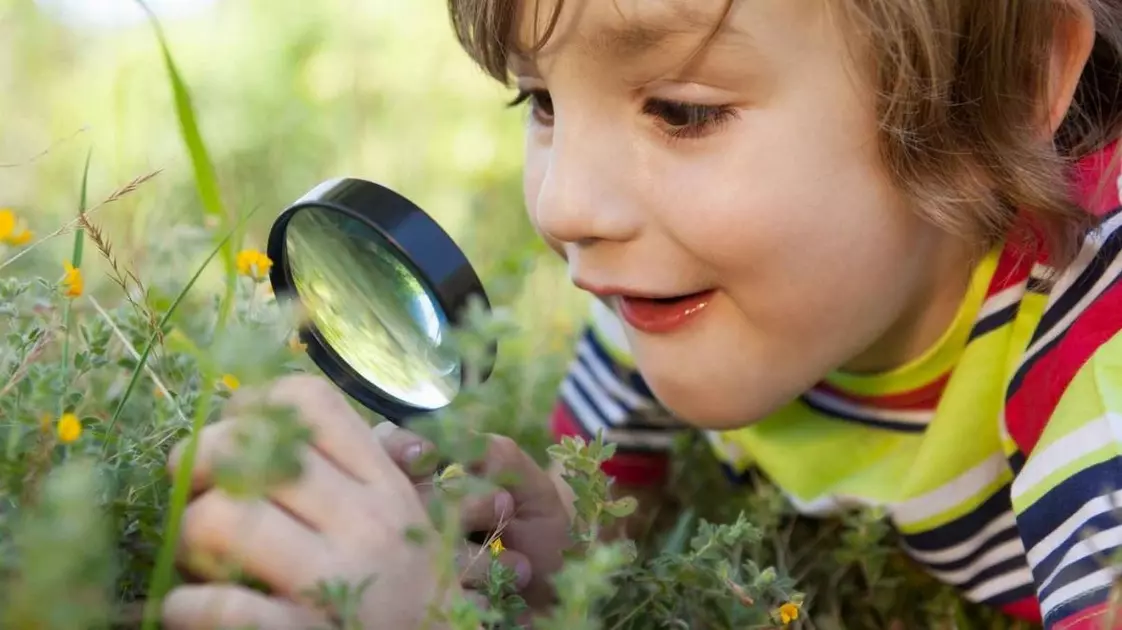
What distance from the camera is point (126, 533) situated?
118 centimetres

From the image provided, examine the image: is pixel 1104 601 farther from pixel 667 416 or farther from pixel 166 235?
pixel 166 235

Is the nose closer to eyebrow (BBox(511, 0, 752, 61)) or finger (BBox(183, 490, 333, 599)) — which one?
eyebrow (BBox(511, 0, 752, 61))

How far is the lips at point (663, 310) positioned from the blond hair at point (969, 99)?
0.94 ft

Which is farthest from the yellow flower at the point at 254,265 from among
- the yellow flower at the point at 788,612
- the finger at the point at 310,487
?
the yellow flower at the point at 788,612

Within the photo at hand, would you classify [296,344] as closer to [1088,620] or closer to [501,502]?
[501,502]

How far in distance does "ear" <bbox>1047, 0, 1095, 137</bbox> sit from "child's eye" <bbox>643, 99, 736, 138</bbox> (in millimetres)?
458

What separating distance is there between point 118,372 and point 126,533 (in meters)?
0.55

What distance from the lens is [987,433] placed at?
5.92ft

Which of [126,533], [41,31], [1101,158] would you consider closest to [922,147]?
[1101,158]

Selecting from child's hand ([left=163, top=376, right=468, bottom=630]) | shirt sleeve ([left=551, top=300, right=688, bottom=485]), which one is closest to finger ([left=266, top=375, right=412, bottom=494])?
child's hand ([left=163, top=376, right=468, bottom=630])

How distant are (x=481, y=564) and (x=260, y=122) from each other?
78.3 inches

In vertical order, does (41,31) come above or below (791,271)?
below

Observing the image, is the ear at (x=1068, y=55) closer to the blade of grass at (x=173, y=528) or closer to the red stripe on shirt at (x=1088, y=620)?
the red stripe on shirt at (x=1088, y=620)

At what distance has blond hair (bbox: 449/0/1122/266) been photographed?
150 centimetres
